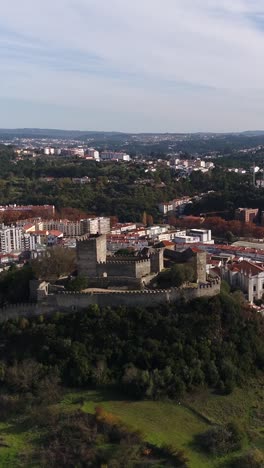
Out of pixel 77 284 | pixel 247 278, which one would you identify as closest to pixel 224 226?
pixel 247 278

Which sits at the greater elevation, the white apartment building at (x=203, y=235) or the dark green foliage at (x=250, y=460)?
the white apartment building at (x=203, y=235)

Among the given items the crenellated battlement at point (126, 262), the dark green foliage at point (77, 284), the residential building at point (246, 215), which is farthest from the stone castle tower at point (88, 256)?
the residential building at point (246, 215)

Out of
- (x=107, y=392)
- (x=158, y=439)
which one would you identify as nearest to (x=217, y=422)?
(x=158, y=439)

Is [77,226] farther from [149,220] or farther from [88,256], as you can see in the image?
[88,256]

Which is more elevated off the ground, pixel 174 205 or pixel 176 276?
pixel 176 276

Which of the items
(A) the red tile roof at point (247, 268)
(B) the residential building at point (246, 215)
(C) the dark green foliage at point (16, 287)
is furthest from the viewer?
(B) the residential building at point (246, 215)

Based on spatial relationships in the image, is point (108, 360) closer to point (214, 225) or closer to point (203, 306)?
point (203, 306)

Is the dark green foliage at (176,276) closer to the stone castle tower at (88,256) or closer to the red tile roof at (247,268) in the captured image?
the stone castle tower at (88,256)

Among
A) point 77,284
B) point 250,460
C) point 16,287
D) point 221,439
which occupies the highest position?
point 77,284
